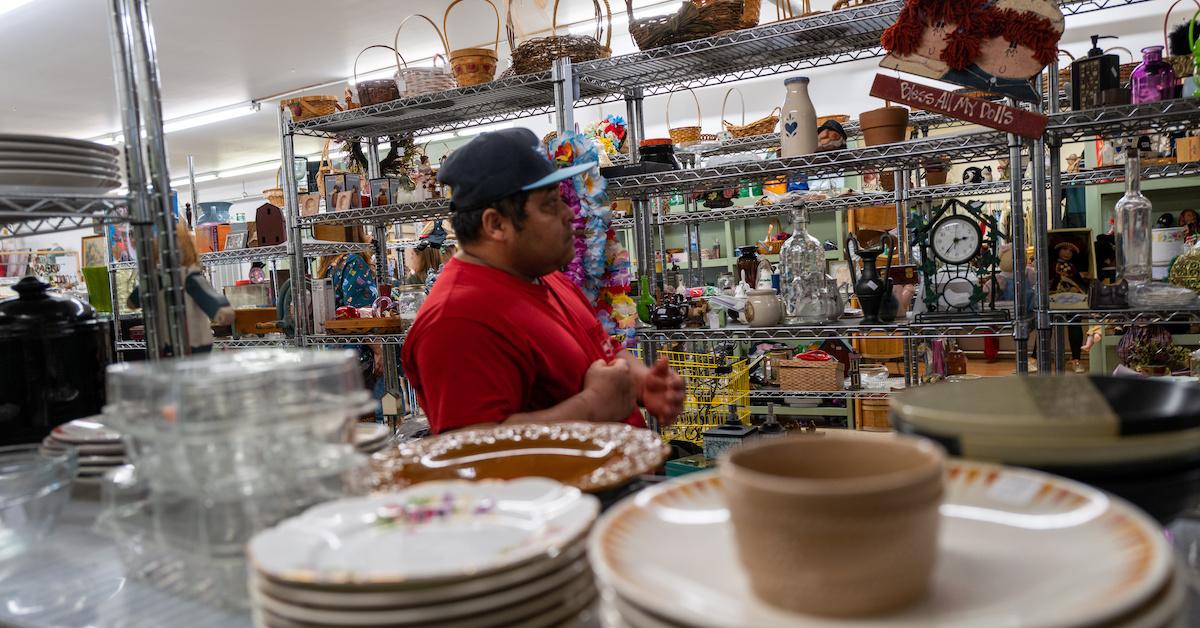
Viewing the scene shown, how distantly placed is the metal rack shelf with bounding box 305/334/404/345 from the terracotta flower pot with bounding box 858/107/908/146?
2.36 meters

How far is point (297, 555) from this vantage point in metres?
0.67

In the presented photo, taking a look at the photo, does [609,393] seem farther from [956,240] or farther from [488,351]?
[956,240]

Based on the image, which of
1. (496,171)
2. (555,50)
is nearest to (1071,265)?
(496,171)

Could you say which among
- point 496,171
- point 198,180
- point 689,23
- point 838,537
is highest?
point 198,180

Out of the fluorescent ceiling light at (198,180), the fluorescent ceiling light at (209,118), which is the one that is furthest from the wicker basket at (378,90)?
the fluorescent ceiling light at (198,180)

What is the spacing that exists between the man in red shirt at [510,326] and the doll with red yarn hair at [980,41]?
113 cm

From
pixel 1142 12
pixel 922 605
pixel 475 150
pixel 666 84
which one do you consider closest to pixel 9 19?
pixel 666 84

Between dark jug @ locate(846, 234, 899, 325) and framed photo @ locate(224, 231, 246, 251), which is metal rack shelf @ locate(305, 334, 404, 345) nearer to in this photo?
framed photo @ locate(224, 231, 246, 251)

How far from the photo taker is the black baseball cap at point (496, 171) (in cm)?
198

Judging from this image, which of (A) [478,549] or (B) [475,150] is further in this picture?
(B) [475,150]

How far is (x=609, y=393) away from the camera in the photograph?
1.82m

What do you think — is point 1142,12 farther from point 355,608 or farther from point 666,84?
point 355,608

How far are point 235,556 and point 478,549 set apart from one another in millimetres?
265

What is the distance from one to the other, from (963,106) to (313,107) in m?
3.39
